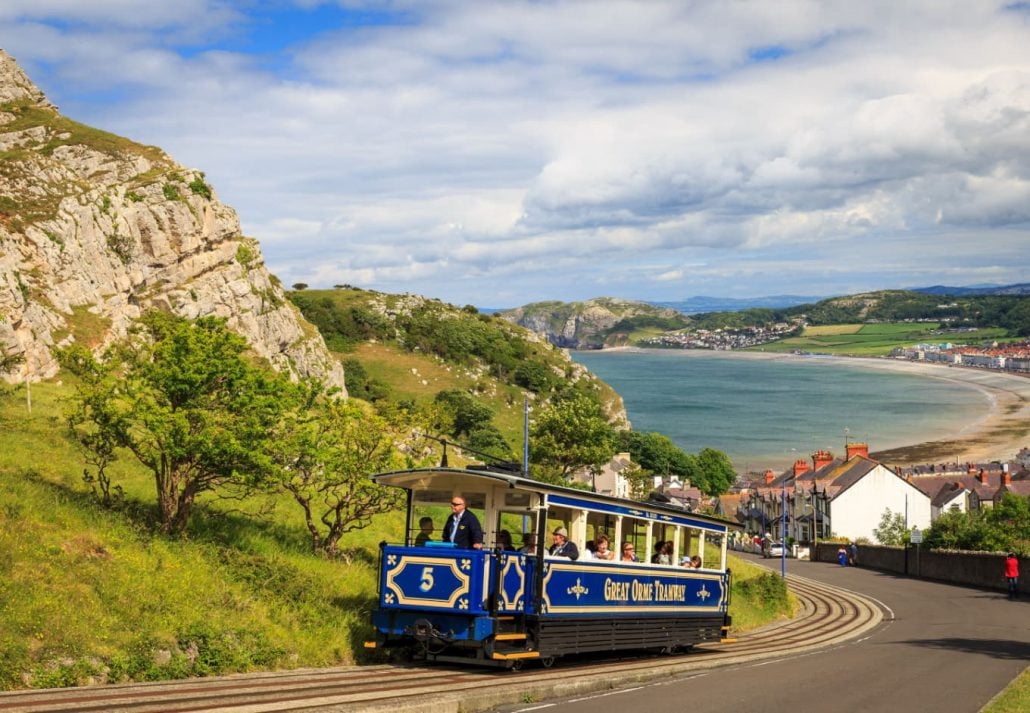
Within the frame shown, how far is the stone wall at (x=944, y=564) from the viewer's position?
1865 inches

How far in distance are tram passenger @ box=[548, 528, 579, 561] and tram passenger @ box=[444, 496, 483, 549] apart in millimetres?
1638

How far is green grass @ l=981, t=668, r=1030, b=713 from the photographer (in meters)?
14.8

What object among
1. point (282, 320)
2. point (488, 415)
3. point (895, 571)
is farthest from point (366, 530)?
point (488, 415)

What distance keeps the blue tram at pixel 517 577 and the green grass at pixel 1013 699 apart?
6.94 metres

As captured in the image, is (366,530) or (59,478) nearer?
(59,478)

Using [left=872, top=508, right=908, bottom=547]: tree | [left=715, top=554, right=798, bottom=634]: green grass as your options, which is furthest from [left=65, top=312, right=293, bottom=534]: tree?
[left=872, top=508, right=908, bottom=547]: tree

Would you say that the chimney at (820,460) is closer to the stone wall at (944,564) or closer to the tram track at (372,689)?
the stone wall at (944,564)

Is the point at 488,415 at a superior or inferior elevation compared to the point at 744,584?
superior

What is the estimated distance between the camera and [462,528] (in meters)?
17.8

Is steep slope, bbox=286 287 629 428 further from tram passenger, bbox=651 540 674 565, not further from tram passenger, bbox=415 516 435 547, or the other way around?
tram passenger, bbox=415 516 435 547

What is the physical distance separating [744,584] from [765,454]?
124m

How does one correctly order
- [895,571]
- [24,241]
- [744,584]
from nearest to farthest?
[744,584] → [24,241] → [895,571]

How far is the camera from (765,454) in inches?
6196

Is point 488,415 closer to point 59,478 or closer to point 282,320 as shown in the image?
point 282,320
